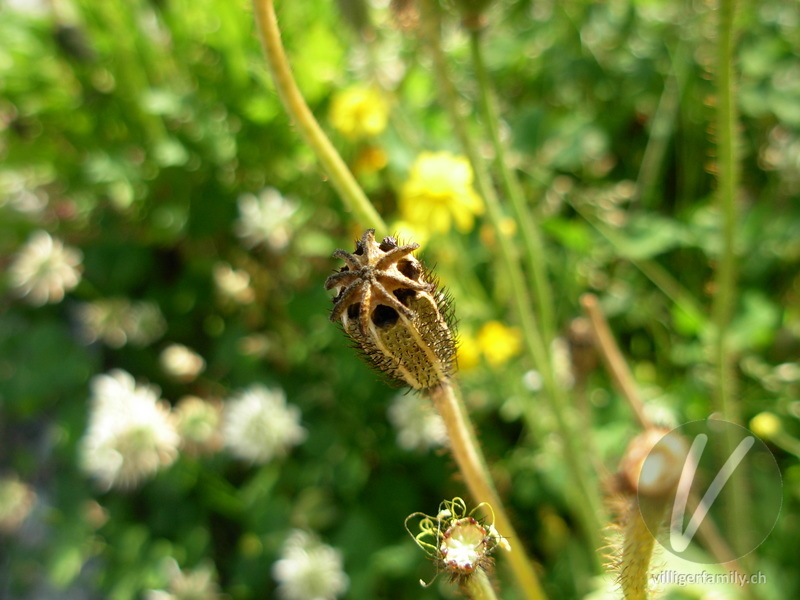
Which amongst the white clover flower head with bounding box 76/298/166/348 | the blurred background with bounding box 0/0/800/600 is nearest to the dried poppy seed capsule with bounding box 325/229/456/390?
the blurred background with bounding box 0/0/800/600

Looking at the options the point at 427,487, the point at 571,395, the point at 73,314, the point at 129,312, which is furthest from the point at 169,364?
the point at 571,395

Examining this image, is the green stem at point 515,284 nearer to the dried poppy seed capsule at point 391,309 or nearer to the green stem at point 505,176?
the green stem at point 505,176

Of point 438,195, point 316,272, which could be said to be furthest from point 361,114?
point 316,272

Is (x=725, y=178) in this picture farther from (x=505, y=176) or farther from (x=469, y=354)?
(x=469, y=354)

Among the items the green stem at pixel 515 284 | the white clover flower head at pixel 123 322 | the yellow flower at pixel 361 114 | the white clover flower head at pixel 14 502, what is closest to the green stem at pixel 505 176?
the green stem at pixel 515 284

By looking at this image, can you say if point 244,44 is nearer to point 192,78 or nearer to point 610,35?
point 192,78

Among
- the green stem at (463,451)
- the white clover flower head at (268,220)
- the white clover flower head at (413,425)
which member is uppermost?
the white clover flower head at (268,220)

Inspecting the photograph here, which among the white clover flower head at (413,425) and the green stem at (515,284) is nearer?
the green stem at (515,284)

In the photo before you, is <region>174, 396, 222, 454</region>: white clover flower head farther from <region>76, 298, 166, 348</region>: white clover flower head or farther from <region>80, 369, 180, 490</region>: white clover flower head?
<region>76, 298, 166, 348</region>: white clover flower head
